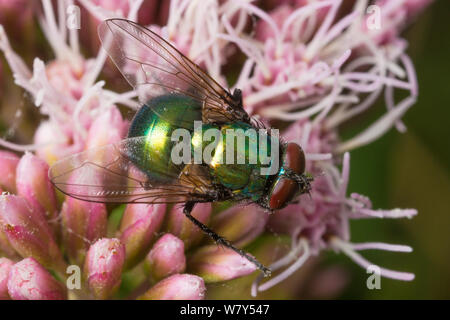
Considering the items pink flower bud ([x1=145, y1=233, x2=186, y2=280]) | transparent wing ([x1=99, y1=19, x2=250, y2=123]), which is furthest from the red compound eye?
pink flower bud ([x1=145, y1=233, x2=186, y2=280])

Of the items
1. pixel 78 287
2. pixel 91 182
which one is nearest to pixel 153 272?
pixel 78 287

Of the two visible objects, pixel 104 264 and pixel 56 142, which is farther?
pixel 56 142

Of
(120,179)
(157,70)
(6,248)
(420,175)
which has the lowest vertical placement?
(6,248)

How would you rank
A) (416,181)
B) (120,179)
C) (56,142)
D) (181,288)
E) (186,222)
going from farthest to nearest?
1. (416,181)
2. (56,142)
3. (186,222)
4. (181,288)
5. (120,179)

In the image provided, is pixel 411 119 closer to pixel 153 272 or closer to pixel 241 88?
pixel 241 88

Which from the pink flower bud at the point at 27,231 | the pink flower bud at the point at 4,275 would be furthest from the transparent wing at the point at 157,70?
the pink flower bud at the point at 4,275

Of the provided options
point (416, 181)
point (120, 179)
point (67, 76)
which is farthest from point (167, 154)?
point (416, 181)

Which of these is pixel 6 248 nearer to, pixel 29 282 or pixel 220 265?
pixel 29 282

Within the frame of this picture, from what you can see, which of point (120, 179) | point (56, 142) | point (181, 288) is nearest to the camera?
point (120, 179)
